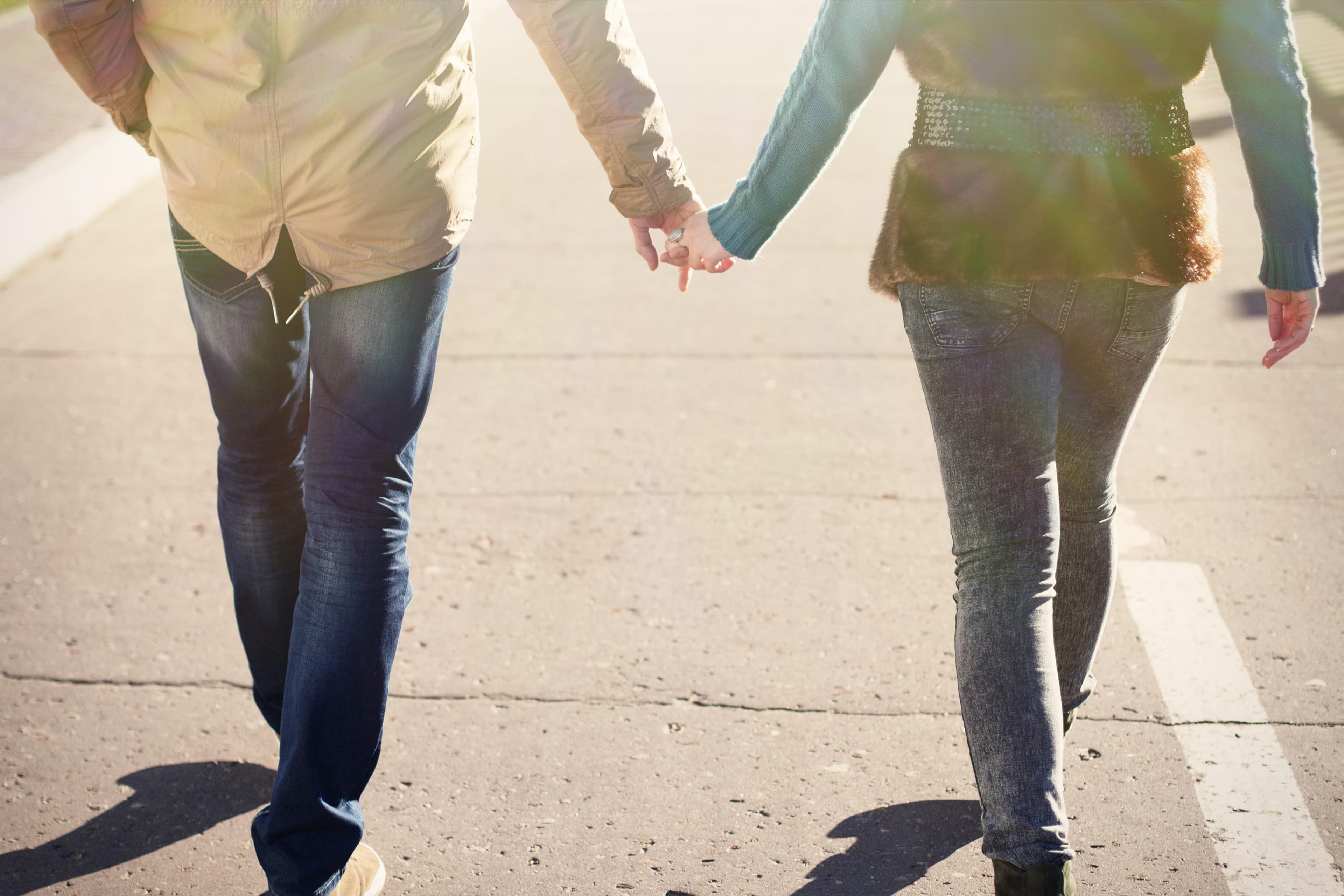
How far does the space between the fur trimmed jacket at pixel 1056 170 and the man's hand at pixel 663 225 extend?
556 millimetres

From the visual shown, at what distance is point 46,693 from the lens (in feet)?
9.84

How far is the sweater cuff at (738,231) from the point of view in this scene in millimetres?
2164

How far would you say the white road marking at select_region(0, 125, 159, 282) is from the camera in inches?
237

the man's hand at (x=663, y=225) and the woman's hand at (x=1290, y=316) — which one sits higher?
the man's hand at (x=663, y=225)

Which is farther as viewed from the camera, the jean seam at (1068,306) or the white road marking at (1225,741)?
the white road marking at (1225,741)

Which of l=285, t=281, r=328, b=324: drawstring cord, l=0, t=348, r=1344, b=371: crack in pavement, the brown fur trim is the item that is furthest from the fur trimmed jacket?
l=0, t=348, r=1344, b=371: crack in pavement

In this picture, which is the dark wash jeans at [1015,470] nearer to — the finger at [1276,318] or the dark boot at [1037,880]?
the dark boot at [1037,880]

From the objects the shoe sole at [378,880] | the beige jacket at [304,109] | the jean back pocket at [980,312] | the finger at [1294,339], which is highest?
the beige jacket at [304,109]

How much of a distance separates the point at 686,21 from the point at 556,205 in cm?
590

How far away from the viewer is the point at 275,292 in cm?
209

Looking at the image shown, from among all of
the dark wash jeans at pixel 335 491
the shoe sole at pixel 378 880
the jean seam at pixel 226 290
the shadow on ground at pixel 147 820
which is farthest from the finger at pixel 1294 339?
the shadow on ground at pixel 147 820

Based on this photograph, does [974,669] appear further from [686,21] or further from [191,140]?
[686,21]

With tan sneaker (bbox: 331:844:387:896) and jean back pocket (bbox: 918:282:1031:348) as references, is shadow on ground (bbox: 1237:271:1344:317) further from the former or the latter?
tan sneaker (bbox: 331:844:387:896)

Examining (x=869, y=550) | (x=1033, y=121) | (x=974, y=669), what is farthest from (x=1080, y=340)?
(x=869, y=550)
